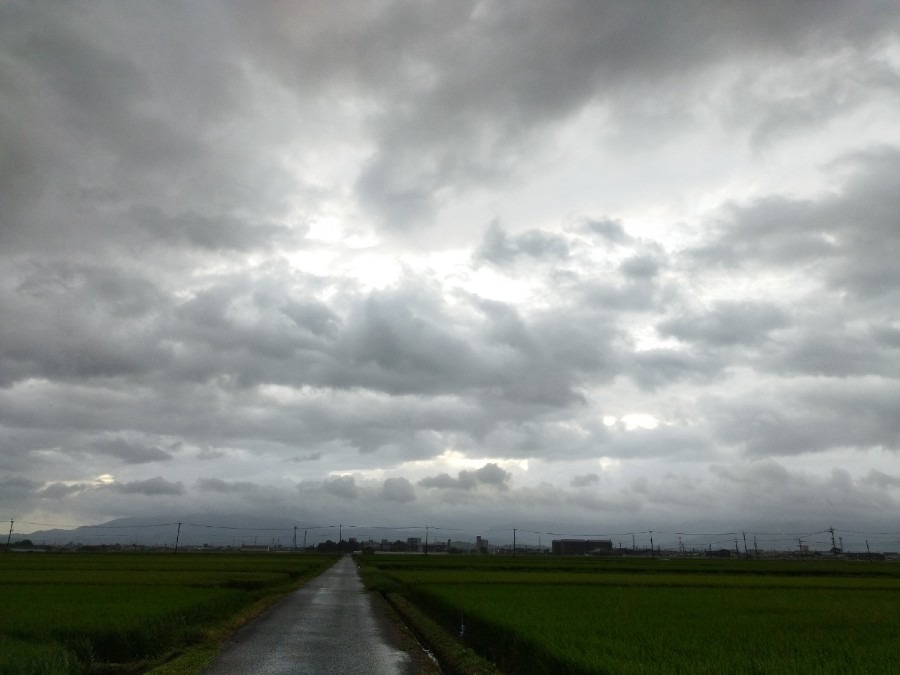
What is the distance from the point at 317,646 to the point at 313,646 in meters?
0.11

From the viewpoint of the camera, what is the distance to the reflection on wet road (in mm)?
14609

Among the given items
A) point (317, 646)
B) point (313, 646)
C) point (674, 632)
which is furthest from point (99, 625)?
point (674, 632)

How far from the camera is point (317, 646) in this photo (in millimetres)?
17609

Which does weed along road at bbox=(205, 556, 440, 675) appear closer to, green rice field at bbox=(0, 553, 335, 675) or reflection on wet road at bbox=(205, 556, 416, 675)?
reflection on wet road at bbox=(205, 556, 416, 675)

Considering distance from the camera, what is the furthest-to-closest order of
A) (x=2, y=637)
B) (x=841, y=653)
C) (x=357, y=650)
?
(x=357, y=650) < (x=2, y=637) < (x=841, y=653)

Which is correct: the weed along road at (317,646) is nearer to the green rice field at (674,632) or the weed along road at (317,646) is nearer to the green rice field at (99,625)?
the green rice field at (99,625)

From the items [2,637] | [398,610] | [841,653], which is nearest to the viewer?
[841,653]

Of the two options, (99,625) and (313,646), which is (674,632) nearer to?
(313,646)

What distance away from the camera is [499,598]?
2650 centimetres

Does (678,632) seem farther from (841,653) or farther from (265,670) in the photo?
(265,670)

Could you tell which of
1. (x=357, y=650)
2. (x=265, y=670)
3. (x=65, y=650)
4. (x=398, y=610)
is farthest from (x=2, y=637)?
(x=398, y=610)

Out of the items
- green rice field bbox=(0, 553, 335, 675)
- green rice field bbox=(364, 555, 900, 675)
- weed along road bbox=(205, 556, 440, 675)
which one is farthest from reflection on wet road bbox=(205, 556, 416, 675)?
green rice field bbox=(364, 555, 900, 675)

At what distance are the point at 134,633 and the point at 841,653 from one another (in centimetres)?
1807

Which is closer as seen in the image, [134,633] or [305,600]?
[134,633]
